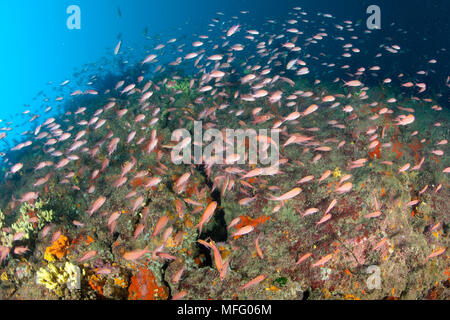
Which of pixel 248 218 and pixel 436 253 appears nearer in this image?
pixel 436 253

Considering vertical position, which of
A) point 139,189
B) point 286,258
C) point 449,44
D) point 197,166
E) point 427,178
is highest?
point 139,189

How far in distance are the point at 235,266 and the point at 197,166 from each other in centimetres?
297

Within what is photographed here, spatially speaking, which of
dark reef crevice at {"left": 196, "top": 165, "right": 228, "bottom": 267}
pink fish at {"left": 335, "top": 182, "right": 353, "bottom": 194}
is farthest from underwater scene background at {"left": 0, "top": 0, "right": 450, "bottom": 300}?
pink fish at {"left": 335, "top": 182, "right": 353, "bottom": 194}
